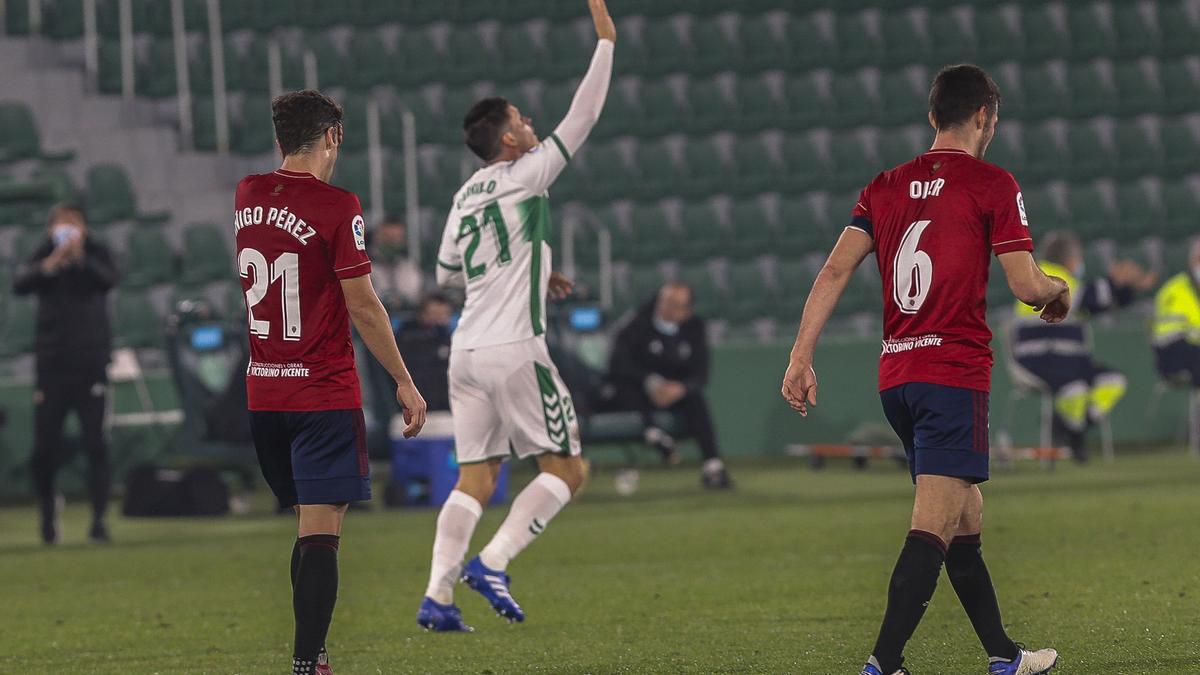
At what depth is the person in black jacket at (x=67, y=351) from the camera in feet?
37.4

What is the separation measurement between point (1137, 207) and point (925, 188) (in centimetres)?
1526

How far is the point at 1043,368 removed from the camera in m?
15.1

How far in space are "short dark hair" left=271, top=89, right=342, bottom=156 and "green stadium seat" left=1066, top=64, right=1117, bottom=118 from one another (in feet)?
52.5

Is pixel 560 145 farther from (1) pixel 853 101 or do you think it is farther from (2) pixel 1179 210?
(2) pixel 1179 210

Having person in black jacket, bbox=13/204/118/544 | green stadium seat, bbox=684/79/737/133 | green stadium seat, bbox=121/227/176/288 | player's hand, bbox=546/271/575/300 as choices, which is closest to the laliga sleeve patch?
player's hand, bbox=546/271/575/300

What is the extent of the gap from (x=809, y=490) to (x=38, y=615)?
22.9 ft

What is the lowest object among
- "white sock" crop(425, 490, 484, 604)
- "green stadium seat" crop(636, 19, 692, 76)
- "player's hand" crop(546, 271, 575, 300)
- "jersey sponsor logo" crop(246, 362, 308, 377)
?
"white sock" crop(425, 490, 484, 604)

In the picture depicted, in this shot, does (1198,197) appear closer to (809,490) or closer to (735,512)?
(809,490)

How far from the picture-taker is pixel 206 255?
17.5 m

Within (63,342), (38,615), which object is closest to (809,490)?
(63,342)

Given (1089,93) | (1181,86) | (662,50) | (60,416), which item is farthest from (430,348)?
(1181,86)

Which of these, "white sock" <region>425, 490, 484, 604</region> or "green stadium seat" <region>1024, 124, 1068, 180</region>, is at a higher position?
"green stadium seat" <region>1024, 124, 1068, 180</region>

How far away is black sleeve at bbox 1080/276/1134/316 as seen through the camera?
13594 millimetres

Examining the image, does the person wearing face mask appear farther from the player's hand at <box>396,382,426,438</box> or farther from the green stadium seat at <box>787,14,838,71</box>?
the player's hand at <box>396,382,426,438</box>
